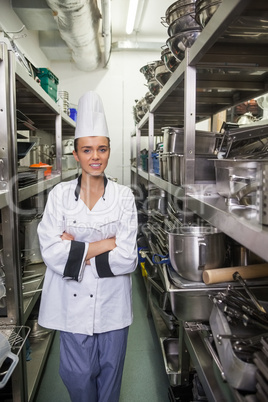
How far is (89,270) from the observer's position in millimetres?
1537

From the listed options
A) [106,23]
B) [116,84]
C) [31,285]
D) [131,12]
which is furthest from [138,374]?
[116,84]

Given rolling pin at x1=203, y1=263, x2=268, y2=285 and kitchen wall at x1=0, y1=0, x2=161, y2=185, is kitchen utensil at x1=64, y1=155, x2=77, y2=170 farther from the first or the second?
rolling pin at x1=203, y1=263, x2=268, y2=285

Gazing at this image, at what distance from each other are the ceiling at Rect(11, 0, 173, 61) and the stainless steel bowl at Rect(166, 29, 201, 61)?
2.19 meters

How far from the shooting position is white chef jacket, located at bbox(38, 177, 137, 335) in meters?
1.48

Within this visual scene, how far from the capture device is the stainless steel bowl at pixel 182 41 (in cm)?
136

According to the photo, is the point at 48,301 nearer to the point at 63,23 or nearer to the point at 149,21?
the point at 63,23

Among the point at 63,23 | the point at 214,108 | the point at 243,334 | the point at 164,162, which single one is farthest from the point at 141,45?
the point at 243,334

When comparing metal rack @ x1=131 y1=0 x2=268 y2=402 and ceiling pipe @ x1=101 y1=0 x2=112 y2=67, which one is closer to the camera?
metal rack @ x1=131 y1=0 x2=268 y2=402

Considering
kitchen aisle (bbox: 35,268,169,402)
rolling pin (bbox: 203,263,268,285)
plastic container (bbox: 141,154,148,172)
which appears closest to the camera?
rolling pin (bbox: 203,263,268,285)

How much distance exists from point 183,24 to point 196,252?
Result: 3.17 ft

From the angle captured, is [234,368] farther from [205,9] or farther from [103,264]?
[205,9]

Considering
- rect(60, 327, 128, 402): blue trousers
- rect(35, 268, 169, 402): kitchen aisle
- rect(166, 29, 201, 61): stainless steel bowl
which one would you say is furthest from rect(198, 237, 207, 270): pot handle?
rect(35, 268, 169, 402): kitchen aisle

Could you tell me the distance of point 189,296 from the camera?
127 centimetres

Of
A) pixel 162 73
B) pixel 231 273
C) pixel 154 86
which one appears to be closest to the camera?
pixel 231 273
